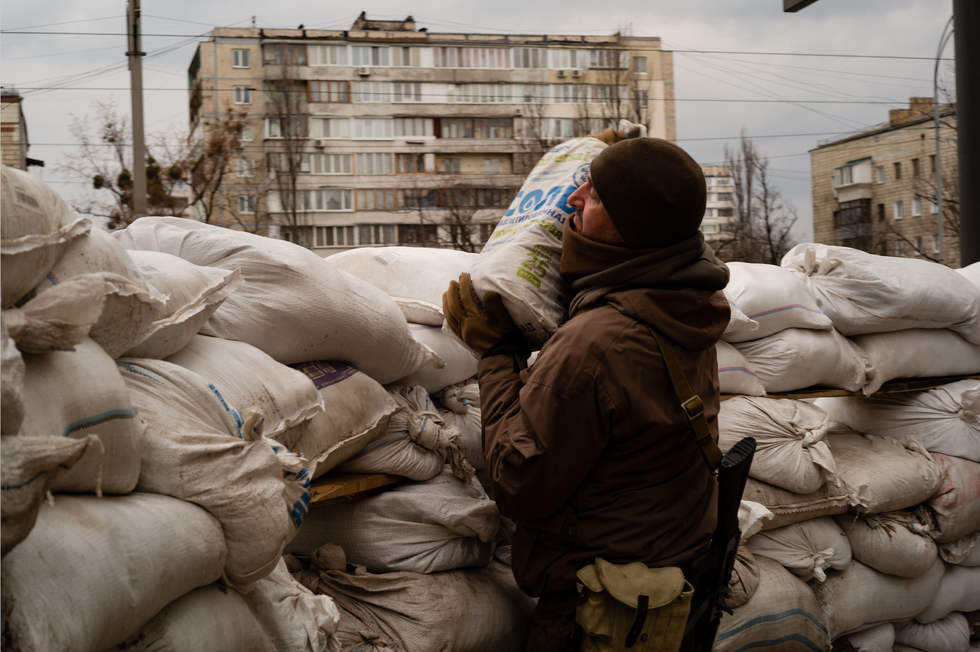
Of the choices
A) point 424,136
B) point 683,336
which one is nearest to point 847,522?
point 683,336

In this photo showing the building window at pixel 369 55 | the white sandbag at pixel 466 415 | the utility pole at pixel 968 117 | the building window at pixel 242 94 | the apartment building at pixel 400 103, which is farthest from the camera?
the building window at pixel 369 55

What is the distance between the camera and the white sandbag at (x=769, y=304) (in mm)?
3164

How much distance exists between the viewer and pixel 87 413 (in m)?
1.16

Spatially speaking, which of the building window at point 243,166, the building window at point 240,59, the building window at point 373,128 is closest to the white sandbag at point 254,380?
the building window at point 243,166

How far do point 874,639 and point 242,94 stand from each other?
38.2m

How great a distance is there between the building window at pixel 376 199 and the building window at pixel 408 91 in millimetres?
5197

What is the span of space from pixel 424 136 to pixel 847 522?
37.6m

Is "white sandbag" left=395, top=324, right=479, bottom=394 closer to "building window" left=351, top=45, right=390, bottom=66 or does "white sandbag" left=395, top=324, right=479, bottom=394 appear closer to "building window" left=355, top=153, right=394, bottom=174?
"building window" left=355, top=153, right=394, bottom=174

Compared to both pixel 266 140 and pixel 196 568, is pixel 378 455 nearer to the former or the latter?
pixel 196 568

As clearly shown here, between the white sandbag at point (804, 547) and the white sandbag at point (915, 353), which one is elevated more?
the white sandbag at point (915, 353)

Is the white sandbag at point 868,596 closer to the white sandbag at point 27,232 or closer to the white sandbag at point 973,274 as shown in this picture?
the white sandbag at point 973,274

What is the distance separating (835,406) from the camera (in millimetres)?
3973

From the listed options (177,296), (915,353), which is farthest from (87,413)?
(915,353)

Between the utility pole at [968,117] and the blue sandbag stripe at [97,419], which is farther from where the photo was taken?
the utility pole at [968,117]
